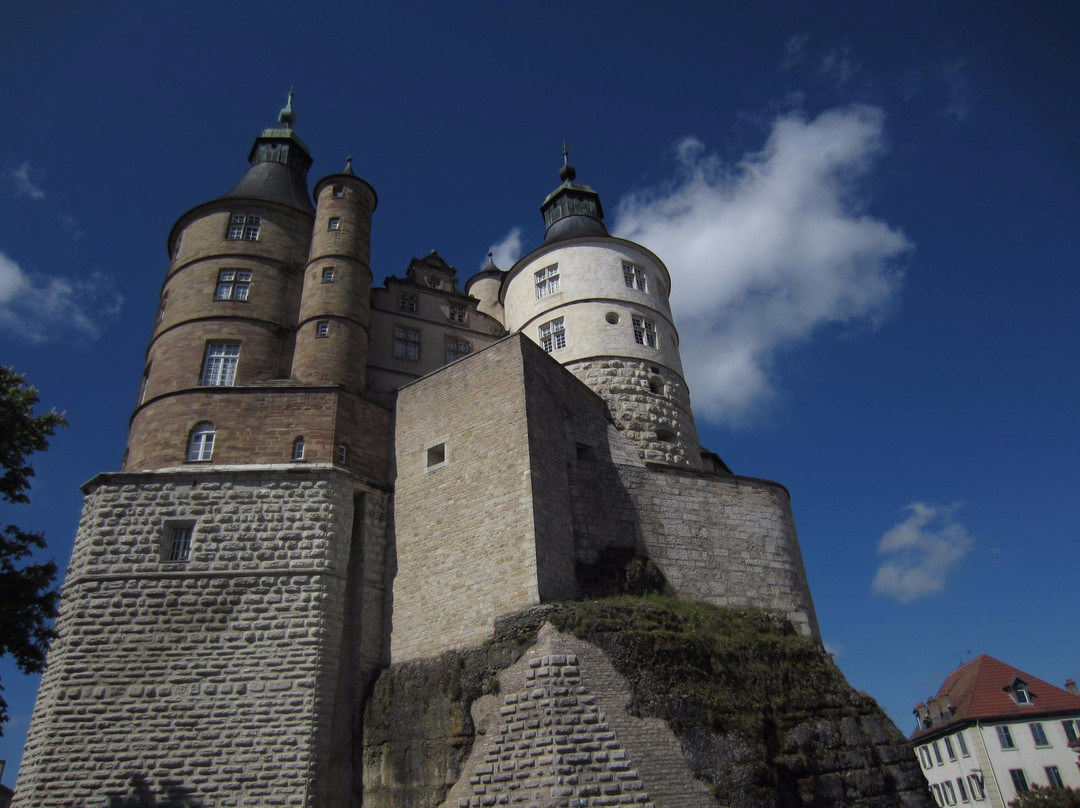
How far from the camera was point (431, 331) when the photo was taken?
79.6 feet

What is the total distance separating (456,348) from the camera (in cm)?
2456

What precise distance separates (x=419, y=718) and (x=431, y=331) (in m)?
12.3

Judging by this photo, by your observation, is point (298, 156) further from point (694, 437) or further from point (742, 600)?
point (742, 600)

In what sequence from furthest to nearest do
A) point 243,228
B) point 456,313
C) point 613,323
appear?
point 456,313 < point 613,323 < point 243,228

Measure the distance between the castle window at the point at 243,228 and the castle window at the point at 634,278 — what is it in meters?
11.0

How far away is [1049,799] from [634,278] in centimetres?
2382

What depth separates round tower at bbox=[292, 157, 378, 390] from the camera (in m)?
20.4

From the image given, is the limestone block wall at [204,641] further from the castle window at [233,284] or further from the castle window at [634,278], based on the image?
the castle window at [634,278]

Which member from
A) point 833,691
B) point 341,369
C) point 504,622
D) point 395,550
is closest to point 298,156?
Result: point 341,369

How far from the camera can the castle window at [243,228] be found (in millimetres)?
22344

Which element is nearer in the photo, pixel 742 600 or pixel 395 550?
pixel 395 550

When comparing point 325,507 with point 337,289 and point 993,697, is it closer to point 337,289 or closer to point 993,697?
point 337,289

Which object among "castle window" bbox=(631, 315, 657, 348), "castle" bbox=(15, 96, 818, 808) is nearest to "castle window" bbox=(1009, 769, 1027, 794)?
"castle" bbox=(15, 96, 818, 808)

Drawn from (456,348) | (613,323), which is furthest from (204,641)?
(613,323)
